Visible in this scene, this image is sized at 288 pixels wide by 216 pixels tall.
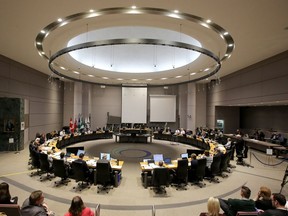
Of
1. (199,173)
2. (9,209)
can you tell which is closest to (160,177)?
(199,173)

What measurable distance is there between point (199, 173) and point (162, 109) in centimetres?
1370

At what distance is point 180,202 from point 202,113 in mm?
15053

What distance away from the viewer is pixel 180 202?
5.57 m

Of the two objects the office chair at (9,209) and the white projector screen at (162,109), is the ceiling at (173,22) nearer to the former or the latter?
the office chair at (9,209)

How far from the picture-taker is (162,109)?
20438mm

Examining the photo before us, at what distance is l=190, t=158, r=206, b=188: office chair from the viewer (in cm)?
689

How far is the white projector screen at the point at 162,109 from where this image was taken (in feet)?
66.9

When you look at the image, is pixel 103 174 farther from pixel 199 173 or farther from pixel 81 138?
pixel 81 138

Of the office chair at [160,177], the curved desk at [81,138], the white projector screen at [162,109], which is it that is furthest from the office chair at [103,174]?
the white projector screen at [162,109]

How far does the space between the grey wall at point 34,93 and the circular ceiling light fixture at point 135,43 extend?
256 centimetres

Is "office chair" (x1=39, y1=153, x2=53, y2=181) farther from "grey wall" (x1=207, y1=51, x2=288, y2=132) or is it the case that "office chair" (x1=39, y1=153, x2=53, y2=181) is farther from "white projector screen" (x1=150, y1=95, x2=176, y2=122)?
"white projector screen" (x1=150, y1=95, x2=176, y2=122)

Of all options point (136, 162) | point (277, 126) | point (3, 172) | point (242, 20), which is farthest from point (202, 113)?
point (3, 172)

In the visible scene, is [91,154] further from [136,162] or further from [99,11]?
[99,11]

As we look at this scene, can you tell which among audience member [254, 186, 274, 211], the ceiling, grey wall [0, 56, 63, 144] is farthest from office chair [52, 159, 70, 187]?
grey wall [0, 56, 63, 144]
